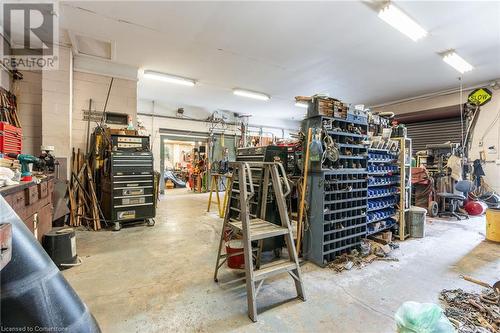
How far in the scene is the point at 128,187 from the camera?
13.9 ft

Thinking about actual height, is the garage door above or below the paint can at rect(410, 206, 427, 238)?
above

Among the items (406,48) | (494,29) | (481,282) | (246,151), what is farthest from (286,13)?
(481,282)

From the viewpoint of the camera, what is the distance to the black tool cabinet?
163 inches

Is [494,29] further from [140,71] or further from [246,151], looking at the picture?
[140,71]

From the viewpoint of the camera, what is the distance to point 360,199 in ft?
10.9

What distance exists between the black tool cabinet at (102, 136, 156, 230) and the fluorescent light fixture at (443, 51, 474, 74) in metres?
6.27

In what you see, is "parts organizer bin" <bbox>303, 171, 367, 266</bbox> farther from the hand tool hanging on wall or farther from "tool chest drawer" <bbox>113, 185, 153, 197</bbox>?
the hand tool hanging on wall

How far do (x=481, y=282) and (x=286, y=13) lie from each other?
164 inches

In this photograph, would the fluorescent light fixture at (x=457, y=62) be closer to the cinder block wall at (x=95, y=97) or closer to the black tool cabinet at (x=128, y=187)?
the black tool cabinet at (x=128, y=187)

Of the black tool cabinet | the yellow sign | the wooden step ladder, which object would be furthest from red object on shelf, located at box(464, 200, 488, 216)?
the black tool cabinet

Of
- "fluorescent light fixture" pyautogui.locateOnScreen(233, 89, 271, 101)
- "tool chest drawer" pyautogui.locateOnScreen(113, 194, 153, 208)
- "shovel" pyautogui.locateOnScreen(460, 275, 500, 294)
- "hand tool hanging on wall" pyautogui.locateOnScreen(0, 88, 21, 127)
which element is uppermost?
"fluorescent light fixture" pyautogui.locateOnScreen(233, 89, 271, 101)

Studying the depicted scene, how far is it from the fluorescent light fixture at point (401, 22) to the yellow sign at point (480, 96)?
406cm

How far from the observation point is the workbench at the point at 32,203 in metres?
1.89

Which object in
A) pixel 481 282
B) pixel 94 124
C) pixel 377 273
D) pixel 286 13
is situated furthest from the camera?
pixel 94 124
